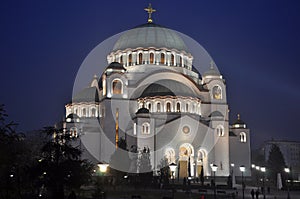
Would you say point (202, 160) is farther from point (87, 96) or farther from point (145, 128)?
point (87, 96)

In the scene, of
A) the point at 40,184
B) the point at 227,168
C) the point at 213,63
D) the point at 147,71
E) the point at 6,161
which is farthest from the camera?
the point at 213,63

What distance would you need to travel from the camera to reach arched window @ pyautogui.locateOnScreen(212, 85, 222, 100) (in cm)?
5184

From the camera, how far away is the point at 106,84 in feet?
157

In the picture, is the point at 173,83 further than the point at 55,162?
Yes

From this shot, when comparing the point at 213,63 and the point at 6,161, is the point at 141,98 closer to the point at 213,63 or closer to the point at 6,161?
the point at 213,63

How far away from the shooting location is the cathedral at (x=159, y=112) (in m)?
44.8

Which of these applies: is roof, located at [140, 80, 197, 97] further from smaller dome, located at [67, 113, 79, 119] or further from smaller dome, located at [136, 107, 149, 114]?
smaller dome, located at [67, 113, 79, 119]

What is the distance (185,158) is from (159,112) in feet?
17.8

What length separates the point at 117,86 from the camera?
48.3m

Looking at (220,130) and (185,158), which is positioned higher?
(220,130)

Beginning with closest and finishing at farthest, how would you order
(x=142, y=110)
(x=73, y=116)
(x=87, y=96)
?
(x=142, y=110)
(x=73, y=116)
(x=87, y=96)

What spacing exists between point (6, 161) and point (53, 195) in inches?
400

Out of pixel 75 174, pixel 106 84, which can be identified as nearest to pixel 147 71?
pixel 106 84

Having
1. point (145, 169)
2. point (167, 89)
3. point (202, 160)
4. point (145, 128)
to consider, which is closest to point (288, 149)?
point (202, 160)
